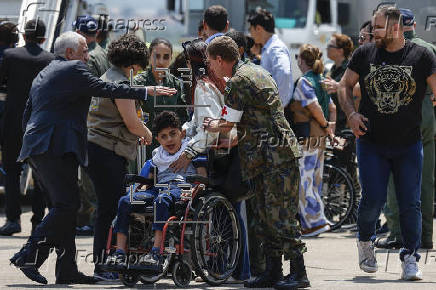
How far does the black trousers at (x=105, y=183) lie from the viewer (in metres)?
9.51

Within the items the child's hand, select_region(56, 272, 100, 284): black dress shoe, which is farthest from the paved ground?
the child's hand

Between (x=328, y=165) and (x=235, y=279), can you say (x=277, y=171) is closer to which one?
(x=235, y=279)

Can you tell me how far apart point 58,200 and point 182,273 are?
1042mm

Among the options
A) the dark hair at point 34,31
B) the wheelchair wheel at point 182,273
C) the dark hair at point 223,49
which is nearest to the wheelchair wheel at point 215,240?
the wheelchair wheel at point 182,273

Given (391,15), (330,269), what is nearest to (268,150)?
(391,15)

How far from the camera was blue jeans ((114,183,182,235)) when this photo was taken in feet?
29.7

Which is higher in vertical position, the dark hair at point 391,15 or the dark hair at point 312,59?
the dark hair at point 391,15

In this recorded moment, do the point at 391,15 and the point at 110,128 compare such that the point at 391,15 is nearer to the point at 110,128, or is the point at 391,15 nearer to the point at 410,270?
the point at 410,270

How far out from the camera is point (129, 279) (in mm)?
9078

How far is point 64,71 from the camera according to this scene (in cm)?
920

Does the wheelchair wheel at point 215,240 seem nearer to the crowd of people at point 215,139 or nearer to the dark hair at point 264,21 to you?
the crowd of people at point 215,139

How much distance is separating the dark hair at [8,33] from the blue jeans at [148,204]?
5.00m

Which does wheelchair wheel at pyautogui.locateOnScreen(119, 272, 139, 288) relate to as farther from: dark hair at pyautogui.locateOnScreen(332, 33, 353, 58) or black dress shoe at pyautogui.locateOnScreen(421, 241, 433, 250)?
dark hair at pyautogui.locateOnScreen(332, 33, 353, 58)

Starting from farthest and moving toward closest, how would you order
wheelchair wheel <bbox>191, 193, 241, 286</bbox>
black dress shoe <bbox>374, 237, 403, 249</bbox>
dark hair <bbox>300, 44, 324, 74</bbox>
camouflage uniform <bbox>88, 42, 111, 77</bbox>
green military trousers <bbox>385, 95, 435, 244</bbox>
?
dark hair <bbox>300, 44, 324, 74</bbox> → camouflage uniform <bbox>88, 42, 111, 77</bbox> → black dress shoe <bbox>374, 237, 403, 249</bbox> → green military trousers <bbox>385, 95, 435, 244</bbox> → wheelchair wheel <bbox>191, 193, 241, 286</bbox>
